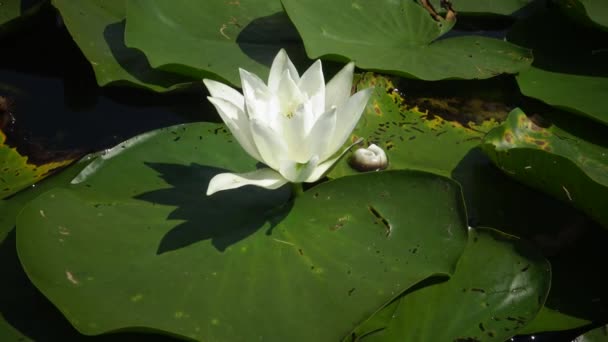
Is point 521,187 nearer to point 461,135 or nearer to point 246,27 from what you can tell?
point 461,135

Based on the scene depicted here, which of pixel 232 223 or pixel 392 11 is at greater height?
pixel 392 11

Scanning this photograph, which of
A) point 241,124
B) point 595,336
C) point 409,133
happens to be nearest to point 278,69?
point 241,124

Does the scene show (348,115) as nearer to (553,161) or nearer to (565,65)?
(553,161)

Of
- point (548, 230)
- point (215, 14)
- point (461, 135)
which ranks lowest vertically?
point (548, 230)

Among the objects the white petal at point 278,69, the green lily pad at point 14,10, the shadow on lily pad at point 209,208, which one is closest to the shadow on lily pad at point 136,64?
the green lily pad at point 14,10

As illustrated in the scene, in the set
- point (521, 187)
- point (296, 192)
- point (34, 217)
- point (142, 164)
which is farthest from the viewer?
point (521, 187)

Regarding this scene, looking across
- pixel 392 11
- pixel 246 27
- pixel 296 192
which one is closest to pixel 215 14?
pixel 246 27
